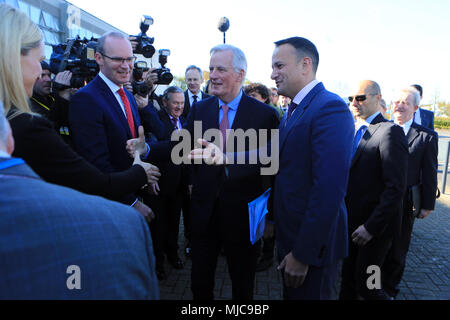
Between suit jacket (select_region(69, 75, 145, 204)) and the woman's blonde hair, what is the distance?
74 centimetres

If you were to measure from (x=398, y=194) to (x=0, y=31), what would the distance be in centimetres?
301

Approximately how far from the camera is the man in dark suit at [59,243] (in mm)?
777

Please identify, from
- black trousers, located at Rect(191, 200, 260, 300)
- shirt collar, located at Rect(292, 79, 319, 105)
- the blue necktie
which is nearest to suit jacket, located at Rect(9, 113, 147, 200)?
black trousers, located at Rect(191, 200, 260, 300)

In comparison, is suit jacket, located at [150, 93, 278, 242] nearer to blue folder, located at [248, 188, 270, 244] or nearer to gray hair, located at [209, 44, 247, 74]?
blue folder, located at [248, 188, 270, 244]

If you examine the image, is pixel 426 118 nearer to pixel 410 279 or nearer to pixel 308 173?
pixel 410 279

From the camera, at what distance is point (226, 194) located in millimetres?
2469

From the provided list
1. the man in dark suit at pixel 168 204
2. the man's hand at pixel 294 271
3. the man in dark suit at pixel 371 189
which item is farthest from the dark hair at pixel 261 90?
the man's hand at pixel 294 271

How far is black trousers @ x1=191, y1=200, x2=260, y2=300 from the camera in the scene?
2.56m

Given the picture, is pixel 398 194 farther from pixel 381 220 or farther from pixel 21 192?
pixel 21 192

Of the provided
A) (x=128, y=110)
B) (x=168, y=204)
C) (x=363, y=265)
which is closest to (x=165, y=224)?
(x=168, y=204)

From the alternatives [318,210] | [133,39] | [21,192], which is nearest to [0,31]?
[21,192]

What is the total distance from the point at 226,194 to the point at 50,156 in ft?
4.58

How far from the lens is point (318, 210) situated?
1667 millimetres

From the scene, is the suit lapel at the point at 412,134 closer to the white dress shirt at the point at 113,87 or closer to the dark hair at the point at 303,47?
the dark hair at the point at 303,47
